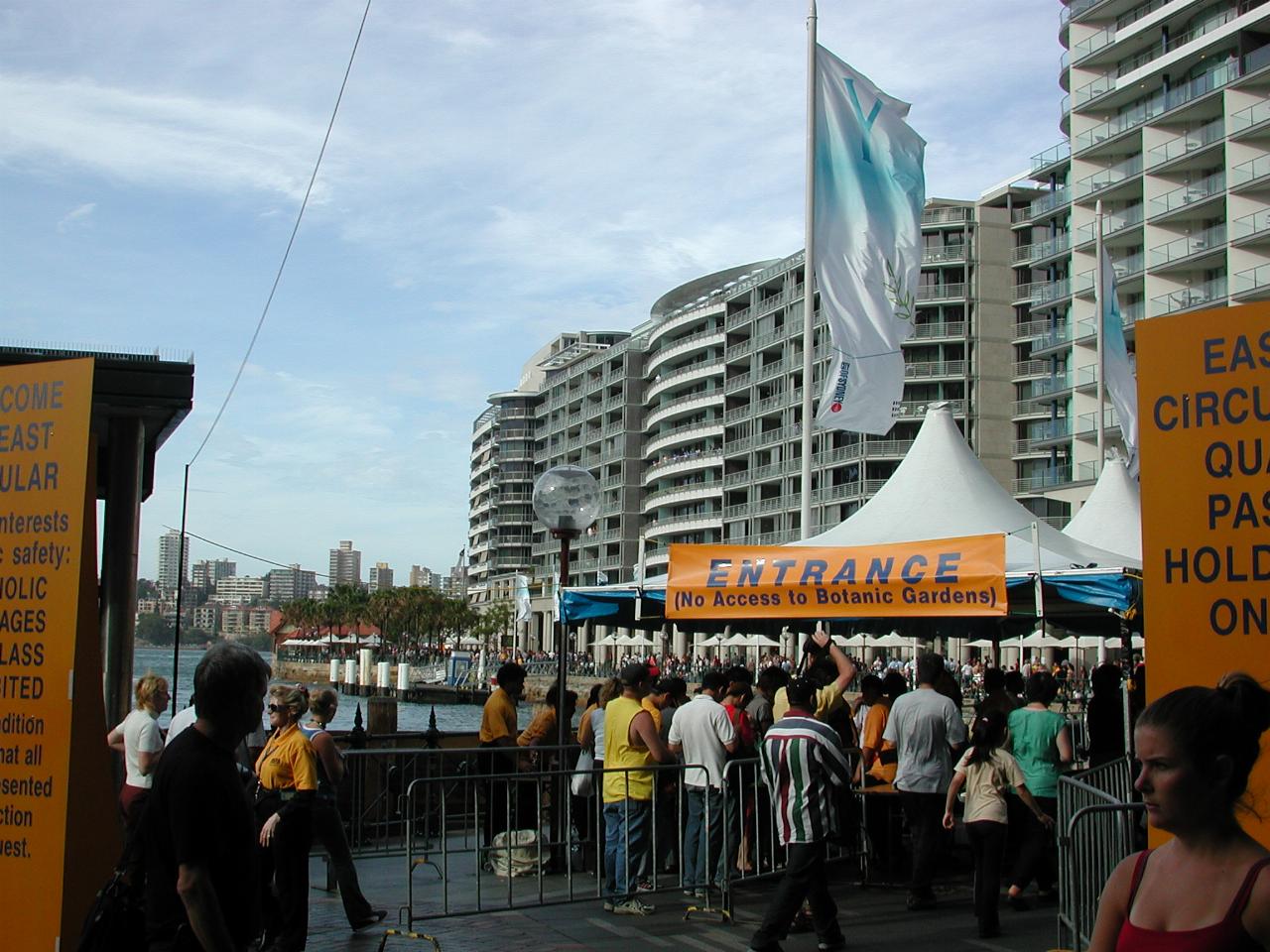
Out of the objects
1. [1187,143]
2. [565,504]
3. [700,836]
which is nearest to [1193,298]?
[1187,143]

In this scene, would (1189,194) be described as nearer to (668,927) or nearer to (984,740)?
(984,740)

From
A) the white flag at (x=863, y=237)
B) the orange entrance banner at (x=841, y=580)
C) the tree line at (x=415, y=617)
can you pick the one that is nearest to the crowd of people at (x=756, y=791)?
the orange entrance banner at (x=841, y=580)

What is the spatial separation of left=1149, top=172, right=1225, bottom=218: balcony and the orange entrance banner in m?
51.0

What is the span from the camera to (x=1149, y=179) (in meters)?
59.3

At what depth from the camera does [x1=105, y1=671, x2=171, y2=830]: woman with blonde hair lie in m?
9.22

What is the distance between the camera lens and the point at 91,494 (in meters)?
6.66

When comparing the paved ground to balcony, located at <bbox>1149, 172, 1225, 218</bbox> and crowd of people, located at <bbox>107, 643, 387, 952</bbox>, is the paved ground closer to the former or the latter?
crowd of people, located at <bbox>107, 643, 387, 952</bbox>

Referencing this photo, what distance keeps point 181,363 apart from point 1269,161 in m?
50.5

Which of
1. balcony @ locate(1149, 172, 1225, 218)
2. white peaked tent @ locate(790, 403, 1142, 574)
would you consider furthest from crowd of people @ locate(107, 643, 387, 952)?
balcony @ locate(1149, 172, 1225, 218)

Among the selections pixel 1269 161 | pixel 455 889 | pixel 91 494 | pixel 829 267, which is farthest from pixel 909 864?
pixel 1269 161

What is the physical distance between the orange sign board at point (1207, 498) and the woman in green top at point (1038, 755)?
4.90 meters

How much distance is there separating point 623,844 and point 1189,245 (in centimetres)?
5403

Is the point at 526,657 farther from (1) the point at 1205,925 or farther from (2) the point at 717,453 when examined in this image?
(1) the point at 1205,925

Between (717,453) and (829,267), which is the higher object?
(717,453)
